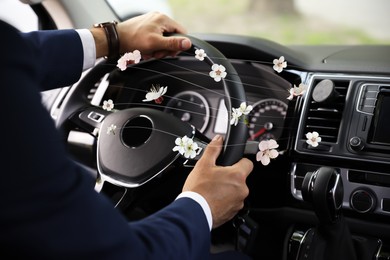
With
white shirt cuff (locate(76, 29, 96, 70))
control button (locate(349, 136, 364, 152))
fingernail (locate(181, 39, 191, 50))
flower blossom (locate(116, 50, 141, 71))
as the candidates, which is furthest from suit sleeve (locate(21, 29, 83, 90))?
control button (locate(349, 136, 364, 152))

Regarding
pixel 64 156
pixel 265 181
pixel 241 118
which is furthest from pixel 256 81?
pixel 64 156

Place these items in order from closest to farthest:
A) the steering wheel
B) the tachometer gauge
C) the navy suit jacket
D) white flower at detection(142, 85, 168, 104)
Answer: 1. the navy suit jacket
2. the steering wheel
3. white flower at detection(142, 85, 168, 104)
4. the tachometer gauge

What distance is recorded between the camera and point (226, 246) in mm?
1419

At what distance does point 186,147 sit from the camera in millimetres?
1173

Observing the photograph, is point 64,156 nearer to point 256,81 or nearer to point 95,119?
point 95,119

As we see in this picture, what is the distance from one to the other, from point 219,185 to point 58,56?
481 mm

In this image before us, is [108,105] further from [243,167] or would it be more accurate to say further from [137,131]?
[243,167]

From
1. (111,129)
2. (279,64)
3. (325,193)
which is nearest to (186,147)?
(111,129)

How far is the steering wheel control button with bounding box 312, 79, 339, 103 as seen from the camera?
1307mm

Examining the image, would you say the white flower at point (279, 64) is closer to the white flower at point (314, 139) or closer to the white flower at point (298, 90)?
the white flower at point (298, 90)

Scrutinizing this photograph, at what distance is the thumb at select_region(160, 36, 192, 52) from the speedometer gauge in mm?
383

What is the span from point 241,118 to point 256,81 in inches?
17.1

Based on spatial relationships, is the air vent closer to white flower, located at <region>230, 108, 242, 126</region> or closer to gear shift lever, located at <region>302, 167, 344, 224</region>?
gear shift lever, located at <region>302, 167, 344, 224</region>

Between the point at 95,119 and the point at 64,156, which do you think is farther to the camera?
the point at 95,119
